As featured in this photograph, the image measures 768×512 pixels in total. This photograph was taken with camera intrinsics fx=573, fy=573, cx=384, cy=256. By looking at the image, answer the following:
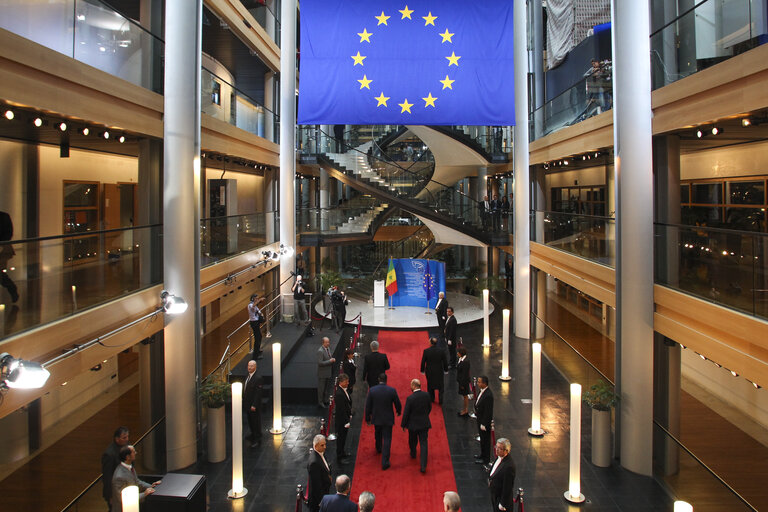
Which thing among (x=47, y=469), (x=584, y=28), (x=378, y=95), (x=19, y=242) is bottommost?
(x=47, y=469)

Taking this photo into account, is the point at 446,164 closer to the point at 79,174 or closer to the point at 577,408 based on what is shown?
the point at 79,174

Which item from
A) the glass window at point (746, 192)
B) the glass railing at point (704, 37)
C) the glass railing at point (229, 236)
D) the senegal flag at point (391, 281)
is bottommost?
the senegal flag at point (391, 281)

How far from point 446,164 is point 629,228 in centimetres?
1720

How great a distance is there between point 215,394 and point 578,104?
38.7 feet

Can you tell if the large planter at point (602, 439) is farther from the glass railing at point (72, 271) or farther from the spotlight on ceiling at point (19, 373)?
the spotlight on ceiling at point (19, 373)

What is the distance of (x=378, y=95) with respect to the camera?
553 inches

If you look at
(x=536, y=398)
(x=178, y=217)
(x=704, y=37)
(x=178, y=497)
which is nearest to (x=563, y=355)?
(x=536, y=398)

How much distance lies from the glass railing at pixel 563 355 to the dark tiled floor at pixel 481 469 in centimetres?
95

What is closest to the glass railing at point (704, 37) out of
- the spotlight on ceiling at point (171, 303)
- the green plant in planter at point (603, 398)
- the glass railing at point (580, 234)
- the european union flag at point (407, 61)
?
the glass railing at point (580, 234)

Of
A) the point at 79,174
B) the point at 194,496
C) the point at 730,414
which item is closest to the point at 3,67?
the point at 194,496

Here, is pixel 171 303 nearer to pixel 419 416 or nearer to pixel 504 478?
pixel 419 416

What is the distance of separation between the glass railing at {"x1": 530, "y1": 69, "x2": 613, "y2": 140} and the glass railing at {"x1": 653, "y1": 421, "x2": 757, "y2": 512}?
7.67m

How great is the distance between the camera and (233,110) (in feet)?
54.7

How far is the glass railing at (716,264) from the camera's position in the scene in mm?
7270
